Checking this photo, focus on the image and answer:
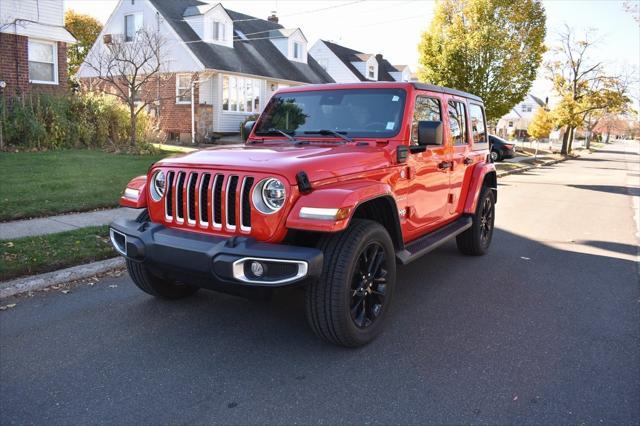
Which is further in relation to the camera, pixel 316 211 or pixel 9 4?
pixel 9 4

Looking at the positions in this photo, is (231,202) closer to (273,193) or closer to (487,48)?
(273,193)

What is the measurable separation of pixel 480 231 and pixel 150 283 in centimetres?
408

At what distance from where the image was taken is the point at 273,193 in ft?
11.4

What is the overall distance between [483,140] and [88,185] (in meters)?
6.77

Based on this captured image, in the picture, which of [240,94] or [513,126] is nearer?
[240,94]

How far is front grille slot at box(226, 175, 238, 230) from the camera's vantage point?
358 cm

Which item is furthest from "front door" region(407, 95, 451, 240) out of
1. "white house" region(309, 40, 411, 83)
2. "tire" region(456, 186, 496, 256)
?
"white house" region(309, 40, 411, 83)

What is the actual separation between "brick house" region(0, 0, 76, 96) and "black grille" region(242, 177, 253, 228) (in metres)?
15.2

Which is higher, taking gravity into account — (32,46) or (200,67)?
(200,67)

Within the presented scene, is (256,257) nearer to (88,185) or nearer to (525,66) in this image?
(88,185)

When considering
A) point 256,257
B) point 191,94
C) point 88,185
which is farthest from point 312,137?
point 191,94

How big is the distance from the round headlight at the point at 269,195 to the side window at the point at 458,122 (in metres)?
2.79

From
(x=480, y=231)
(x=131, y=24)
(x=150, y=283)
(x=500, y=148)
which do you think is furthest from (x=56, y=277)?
(x=131, y=24)

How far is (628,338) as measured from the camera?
425cm
